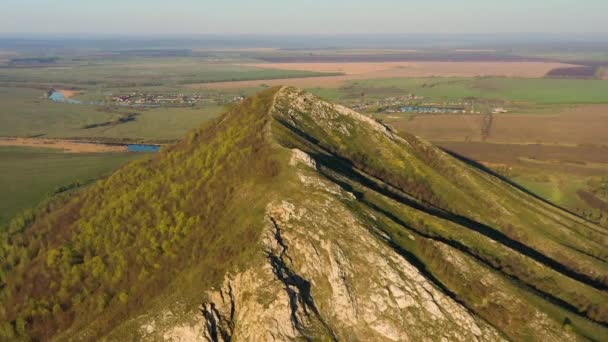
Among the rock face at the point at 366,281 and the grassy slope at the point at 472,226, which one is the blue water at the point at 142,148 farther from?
the rock face at the point at 366,281

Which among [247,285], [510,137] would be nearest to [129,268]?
[247,285]

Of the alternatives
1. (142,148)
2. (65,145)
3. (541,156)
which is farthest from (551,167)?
(65,145)

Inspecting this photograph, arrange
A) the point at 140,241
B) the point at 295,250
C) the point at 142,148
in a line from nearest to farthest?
the point at 295,250 < the point at 140,241 < the point at 142,148

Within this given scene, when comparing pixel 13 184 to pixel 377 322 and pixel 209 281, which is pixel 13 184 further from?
pixel 377 322

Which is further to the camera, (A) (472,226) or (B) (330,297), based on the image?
(A) (472,226)

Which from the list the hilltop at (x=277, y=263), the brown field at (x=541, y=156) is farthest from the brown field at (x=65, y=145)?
the brown field at (x=541, y=156)

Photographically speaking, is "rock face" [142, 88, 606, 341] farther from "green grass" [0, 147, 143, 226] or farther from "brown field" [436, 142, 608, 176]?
"brown field" [436, 142, 608, 176]

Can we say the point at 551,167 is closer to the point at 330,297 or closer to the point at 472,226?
the point at 472,226

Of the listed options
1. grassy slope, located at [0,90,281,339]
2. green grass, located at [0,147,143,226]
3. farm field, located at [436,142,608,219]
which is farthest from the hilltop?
farm field, located at [436,142,608,219]

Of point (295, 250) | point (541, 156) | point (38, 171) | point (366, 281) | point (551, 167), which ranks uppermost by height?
point (295, 250)
